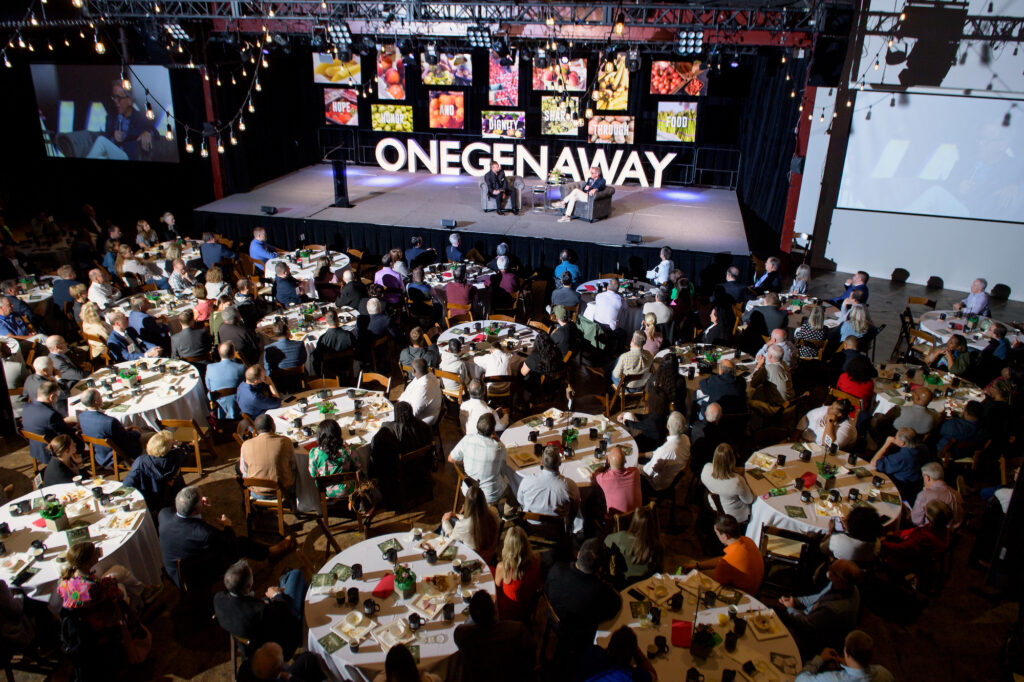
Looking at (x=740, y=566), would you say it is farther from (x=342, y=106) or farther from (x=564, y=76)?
(x=342, y=106)

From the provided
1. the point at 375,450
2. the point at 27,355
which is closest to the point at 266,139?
the point at 27,355

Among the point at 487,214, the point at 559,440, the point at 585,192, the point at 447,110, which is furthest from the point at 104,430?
the point at 447,110

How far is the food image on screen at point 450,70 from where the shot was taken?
61.0ft

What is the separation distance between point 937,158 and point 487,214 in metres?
8.68

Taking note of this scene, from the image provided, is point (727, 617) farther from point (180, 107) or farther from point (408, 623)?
point (180, 107)

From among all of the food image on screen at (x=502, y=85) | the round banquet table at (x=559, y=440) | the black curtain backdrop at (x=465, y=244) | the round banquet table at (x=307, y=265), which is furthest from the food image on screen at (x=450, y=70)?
the round banquet table at (x=559, y=440)

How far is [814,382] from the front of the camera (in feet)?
29.9

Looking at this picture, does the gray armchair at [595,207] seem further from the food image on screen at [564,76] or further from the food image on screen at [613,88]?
the food image on screen at [564,76]

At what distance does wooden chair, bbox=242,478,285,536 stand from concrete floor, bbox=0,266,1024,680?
0.81ft

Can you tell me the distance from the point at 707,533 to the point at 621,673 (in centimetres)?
A: 278

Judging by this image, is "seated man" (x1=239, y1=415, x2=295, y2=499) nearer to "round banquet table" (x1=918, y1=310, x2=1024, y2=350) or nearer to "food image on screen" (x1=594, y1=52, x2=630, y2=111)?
"round banquet table" (x1=918, y1=310, x2=1024, y2=350)

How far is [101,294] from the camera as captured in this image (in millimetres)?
9406

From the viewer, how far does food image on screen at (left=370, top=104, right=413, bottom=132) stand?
19.4m

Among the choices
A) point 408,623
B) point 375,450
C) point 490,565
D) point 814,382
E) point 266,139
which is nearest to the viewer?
point 408,623
